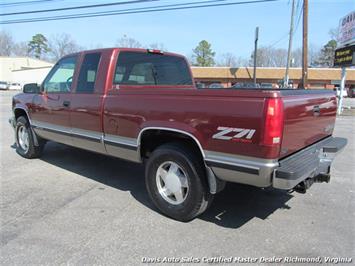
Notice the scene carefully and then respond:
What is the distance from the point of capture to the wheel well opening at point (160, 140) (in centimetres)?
365

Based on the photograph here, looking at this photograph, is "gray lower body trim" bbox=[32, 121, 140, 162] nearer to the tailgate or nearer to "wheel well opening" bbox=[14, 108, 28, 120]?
"wheel well opening" bbox=[14, 108, 28, 120]

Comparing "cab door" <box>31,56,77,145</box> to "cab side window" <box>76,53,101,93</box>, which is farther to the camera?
"cab door" <box>31,56,77,145</box>

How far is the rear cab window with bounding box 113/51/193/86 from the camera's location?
464 centimetres

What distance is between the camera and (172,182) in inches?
150

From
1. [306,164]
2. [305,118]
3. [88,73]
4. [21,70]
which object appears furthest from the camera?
[21,70]

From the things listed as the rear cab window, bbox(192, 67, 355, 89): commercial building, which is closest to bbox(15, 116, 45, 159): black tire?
the rear cab window

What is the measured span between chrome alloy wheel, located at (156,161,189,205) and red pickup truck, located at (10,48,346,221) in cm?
1

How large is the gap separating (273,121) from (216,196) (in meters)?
2.07

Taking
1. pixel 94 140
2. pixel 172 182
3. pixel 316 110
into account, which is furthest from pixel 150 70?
pixel 316 110

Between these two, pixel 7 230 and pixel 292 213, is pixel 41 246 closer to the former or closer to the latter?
pixel 7 230

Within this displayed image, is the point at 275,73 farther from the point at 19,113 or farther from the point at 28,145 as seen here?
the point at 28,145

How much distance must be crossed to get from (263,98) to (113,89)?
224 centimetres

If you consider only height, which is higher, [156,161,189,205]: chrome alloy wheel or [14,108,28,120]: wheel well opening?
[14,108,28,120]: wheel well opening

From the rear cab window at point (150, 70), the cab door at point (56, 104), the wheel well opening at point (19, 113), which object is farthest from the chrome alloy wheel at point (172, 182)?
the wheel well opening at point (19, 113)
